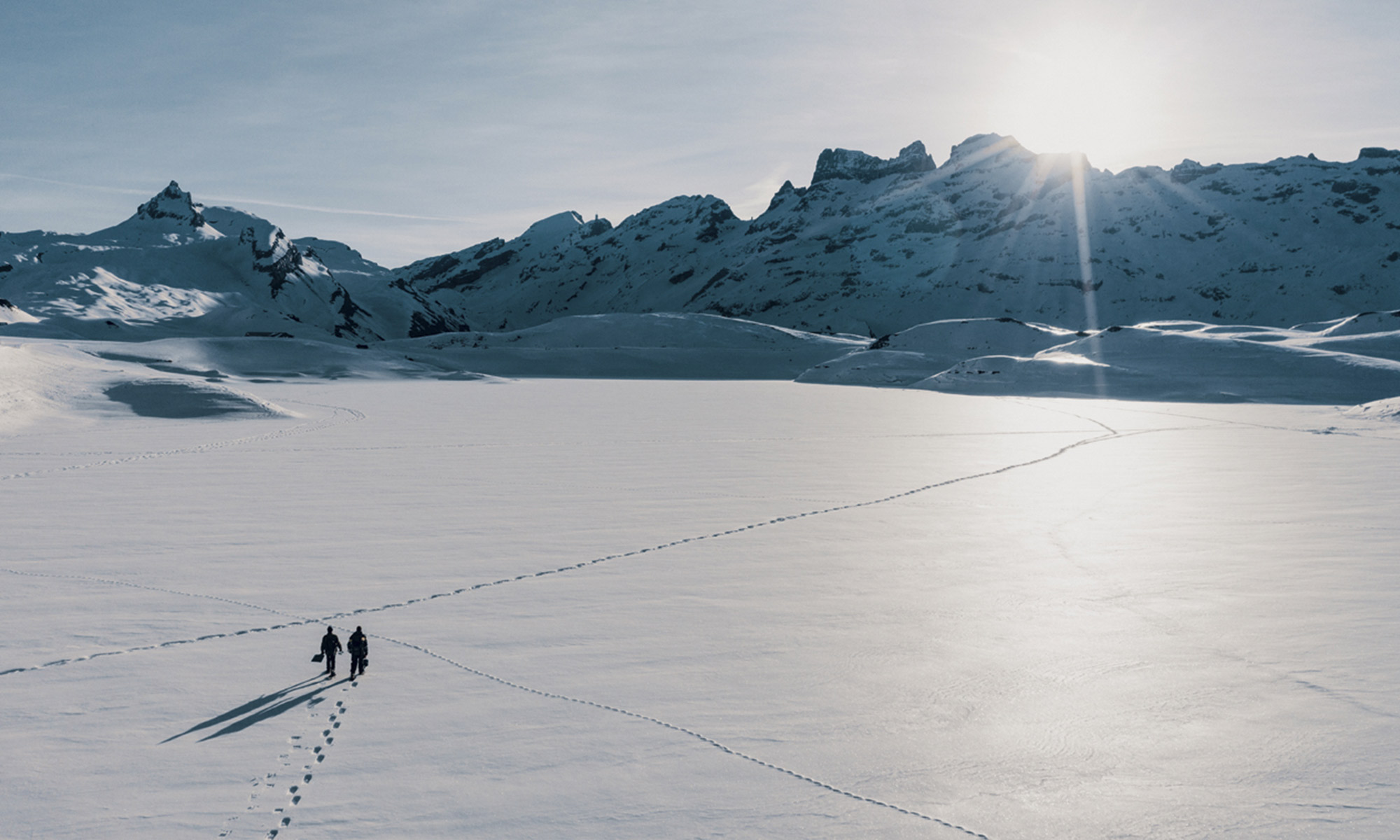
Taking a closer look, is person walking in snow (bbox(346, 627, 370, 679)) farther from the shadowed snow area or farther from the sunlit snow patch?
the sunlit snow patch

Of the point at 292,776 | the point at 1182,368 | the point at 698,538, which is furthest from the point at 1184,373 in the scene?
the point at 292,776

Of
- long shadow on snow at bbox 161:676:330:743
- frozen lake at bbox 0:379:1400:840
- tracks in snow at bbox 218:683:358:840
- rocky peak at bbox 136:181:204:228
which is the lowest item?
tracks in snow at bbox 218:683:358:840

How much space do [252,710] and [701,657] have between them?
3.46m

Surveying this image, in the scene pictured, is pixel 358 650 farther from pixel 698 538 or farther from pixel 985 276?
pixel 985 276

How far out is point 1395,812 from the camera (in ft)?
17.1

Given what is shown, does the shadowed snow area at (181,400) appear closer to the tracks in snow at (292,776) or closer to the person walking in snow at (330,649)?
the person walking in snow at (330,649)

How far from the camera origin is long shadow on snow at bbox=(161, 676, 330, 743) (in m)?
6.27

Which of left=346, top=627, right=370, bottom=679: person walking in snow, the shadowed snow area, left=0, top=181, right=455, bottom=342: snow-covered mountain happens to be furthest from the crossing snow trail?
left=0, top=181, right=455, bottom=342: snow-covered mountain

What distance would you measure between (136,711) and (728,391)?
161 ft

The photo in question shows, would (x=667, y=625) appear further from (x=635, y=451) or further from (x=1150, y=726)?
(x=635, y=451)

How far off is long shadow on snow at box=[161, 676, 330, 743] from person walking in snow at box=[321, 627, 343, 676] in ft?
0.41

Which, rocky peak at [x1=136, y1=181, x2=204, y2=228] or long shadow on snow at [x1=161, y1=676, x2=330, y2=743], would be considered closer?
long shadow on snow at [x1=161, y1=676, x2=330, y2=743]

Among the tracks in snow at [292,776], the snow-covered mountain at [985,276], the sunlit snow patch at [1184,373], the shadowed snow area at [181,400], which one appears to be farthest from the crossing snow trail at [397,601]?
the snow-covered mountain at [985,276]

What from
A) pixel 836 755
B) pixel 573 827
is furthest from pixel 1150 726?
pixel 573 827
